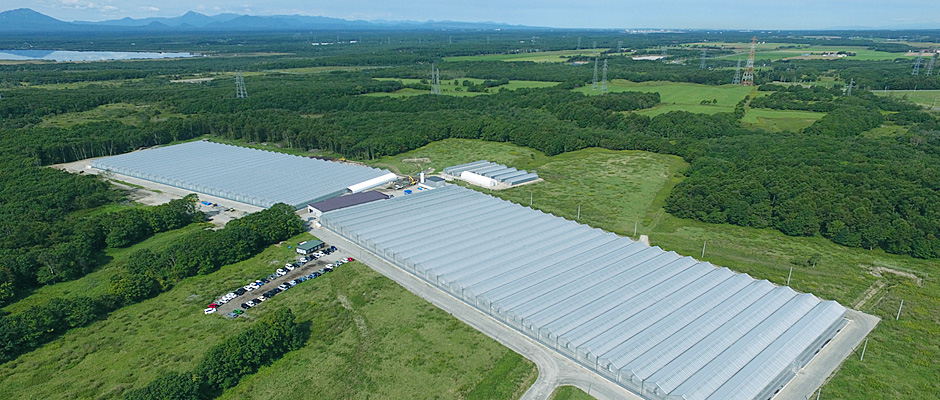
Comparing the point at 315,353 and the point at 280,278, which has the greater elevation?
the point at 280,278

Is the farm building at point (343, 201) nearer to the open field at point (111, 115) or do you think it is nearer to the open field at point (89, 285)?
the open field at point (89, 285)

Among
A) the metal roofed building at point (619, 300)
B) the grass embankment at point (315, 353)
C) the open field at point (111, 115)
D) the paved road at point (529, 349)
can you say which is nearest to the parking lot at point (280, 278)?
the grass embankment at point (315, 353)

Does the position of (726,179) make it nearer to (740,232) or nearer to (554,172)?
(740,232)

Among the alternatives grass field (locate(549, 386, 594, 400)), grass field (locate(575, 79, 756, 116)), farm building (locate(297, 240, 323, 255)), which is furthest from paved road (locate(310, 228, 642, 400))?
grass field (locate(575, 79, 756, 116))

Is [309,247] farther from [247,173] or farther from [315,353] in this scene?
[247,173]

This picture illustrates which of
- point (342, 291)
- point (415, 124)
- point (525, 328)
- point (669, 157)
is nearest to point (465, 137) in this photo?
point (415, 124)

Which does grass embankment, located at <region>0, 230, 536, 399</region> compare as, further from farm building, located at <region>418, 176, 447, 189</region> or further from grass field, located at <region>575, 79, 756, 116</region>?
grass field, located at <region>575, 79, 756, 116</region>

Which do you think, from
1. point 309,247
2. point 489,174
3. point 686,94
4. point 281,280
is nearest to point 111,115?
point 489,174
